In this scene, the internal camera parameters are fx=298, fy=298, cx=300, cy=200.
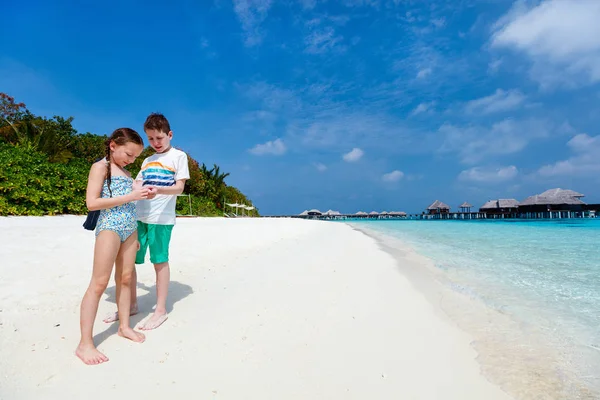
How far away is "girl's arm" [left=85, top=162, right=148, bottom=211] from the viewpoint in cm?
196

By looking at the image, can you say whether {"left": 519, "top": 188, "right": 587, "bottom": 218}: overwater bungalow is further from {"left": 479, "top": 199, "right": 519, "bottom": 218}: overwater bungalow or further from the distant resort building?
{"left": 479, "top": 199, "right": 519, "bottom": 218}: overwater bungalow

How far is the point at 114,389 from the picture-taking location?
159 centimetres

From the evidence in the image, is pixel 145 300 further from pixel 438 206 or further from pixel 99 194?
pixel 438 206

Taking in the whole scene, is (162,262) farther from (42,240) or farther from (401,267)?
(401,267)

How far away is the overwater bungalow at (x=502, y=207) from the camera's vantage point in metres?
56.0

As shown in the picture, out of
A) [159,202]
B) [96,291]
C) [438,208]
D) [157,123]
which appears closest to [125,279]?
[96,291]

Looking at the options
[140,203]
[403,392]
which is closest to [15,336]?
[140,203]

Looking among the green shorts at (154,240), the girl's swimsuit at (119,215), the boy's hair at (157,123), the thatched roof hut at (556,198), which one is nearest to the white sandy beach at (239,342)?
the green shorts at (154,240)

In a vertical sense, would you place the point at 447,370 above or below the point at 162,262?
below

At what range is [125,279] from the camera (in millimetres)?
2240

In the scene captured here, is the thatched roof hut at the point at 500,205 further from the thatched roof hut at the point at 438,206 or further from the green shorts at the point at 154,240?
the green shorts at the point at 154,240

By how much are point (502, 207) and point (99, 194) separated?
6854cm

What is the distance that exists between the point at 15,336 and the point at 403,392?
266 cm

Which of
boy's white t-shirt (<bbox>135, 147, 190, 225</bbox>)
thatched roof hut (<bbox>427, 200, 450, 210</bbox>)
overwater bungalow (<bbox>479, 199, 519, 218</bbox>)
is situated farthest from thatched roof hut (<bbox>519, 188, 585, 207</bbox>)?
boy's white t-shirt (<bbox>135, 147, 190, 225</bbox>)
